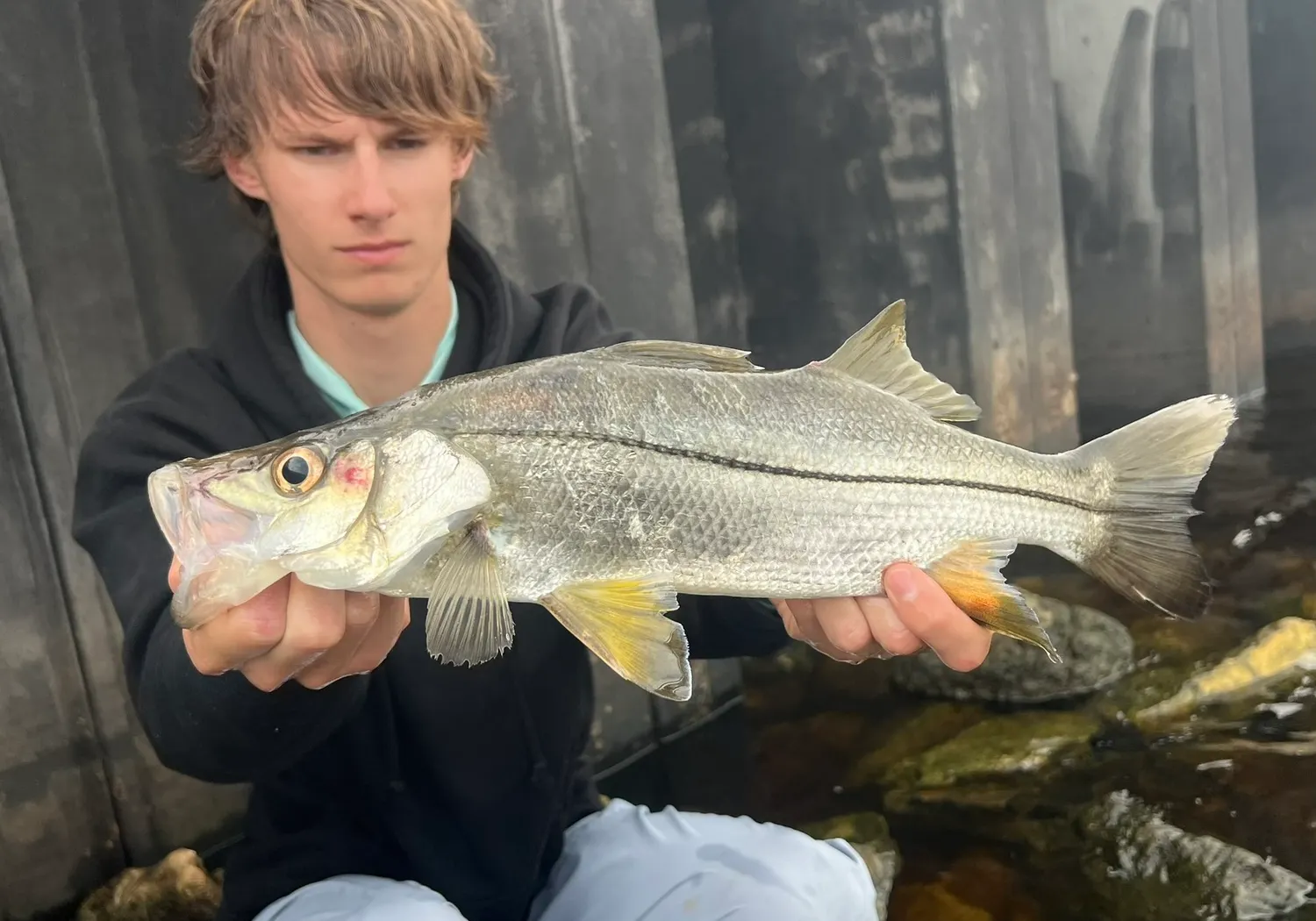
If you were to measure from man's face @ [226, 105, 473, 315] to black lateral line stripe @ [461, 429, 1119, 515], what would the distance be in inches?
24.8

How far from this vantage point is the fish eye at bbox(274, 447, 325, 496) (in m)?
1.16

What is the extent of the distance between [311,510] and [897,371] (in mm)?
882

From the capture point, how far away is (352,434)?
122 cm

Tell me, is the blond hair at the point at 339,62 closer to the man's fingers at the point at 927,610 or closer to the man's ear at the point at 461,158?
the man's ear at the point at 461,158

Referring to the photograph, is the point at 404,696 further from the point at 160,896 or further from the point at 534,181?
the point at 534,181

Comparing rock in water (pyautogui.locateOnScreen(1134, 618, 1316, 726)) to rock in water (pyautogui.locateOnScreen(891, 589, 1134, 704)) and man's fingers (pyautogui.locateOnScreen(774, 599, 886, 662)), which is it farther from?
man's fingers (pyautogui.locateOnScreen(774, 599, 886, 662))

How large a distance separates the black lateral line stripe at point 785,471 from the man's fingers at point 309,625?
0.85 feet

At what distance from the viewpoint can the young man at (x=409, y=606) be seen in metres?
1.68

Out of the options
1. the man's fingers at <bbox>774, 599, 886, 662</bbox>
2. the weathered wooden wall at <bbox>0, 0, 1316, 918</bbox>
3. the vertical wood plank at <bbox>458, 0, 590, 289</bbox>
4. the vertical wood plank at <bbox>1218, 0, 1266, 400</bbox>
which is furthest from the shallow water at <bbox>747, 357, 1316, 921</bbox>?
the vertical wood plank at <bbox>1218, 0, 1266, 400</bbox>

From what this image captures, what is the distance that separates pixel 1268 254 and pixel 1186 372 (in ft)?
6.00

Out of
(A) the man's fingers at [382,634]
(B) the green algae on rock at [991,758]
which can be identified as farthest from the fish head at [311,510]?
(B) the green algae on rock at [991,758]

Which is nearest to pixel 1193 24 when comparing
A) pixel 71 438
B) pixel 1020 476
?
pixel 1020 476

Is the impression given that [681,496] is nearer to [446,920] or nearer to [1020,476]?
[1020,476]

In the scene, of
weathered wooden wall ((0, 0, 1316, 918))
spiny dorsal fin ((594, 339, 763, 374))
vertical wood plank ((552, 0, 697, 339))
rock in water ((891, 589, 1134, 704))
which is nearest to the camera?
spiny dorsal fin ((594, 339, 763, 374))
